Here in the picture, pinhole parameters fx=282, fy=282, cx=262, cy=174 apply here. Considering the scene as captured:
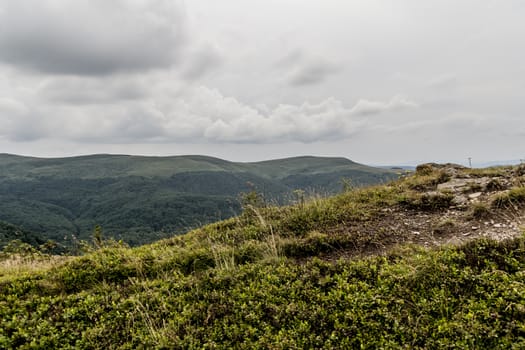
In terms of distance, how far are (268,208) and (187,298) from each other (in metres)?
5.26

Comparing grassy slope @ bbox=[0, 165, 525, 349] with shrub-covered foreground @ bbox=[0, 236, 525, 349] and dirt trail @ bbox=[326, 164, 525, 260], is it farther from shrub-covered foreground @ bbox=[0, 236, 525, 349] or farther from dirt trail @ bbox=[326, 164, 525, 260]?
dirt trail @ bbox=[326, 164, 525, 260]

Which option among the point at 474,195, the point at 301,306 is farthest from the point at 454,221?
the point at 301,306

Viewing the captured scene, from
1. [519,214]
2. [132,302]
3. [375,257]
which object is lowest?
[132,302]

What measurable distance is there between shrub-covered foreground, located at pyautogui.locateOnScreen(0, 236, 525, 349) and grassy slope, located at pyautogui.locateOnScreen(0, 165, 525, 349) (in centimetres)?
2

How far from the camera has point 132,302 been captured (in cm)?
531

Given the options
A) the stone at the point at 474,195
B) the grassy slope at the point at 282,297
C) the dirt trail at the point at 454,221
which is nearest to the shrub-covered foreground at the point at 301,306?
the grassy slope at the point at 282,297

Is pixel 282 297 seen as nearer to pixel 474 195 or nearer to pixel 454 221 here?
pixel 454 221

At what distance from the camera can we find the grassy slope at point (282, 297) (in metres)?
3.93

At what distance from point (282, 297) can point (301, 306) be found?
44 centimetres

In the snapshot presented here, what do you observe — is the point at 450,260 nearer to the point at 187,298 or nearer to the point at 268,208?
the point at 187,298

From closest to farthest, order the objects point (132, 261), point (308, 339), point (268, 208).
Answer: point (308, 339)
point (132, 261)
point (268, 208)

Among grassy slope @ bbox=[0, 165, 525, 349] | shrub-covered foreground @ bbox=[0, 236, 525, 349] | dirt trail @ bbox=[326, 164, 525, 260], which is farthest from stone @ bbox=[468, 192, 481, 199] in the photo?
shrub-covered foreground @ bbox=[0, 236, 525, 349]

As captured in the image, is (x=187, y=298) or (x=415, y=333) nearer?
(x=415, y=333)

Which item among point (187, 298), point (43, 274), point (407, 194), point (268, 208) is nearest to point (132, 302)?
point (187, 298)
